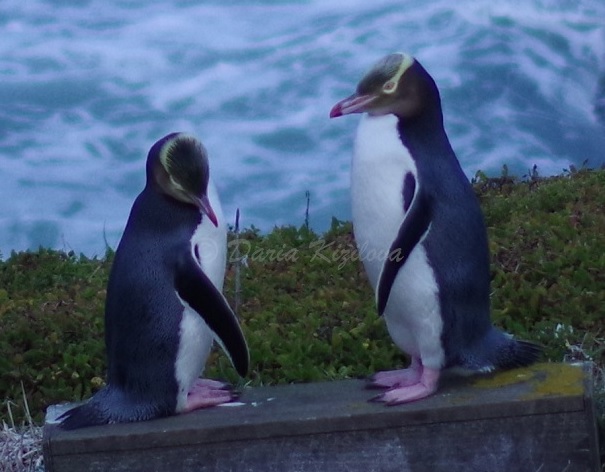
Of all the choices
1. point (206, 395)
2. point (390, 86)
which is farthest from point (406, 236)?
point (206, 395)

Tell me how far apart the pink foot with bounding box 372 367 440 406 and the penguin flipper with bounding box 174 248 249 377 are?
15.6 inches

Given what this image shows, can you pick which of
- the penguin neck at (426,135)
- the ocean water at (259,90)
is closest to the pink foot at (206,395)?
the penguin neck at (426,135)

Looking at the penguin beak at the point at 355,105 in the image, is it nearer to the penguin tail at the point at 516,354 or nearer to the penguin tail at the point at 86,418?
the penguin tail at the point at 516,354

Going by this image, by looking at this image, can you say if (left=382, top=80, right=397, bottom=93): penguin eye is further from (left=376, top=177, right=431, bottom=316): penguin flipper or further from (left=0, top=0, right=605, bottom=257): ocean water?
(left=0, top=0, right=605, bottom=257): ocean water

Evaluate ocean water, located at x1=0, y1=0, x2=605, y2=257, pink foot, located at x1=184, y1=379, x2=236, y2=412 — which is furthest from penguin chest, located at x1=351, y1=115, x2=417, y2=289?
ocean water, located at x1=0, y1=0, x2=605, y2=257

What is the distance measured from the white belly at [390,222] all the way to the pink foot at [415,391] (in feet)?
0.09

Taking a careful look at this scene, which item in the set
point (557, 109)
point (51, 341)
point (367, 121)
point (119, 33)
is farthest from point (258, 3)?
point (367, 121)

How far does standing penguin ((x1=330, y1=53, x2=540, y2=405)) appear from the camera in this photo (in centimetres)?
289

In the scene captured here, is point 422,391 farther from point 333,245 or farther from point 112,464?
point 333,245

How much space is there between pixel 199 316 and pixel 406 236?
0.58 m

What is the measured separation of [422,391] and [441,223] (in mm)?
447

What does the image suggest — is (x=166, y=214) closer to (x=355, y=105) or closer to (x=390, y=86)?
(x=355, y=105)

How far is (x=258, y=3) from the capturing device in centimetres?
1073

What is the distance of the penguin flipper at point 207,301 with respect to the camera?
9.33 ft
